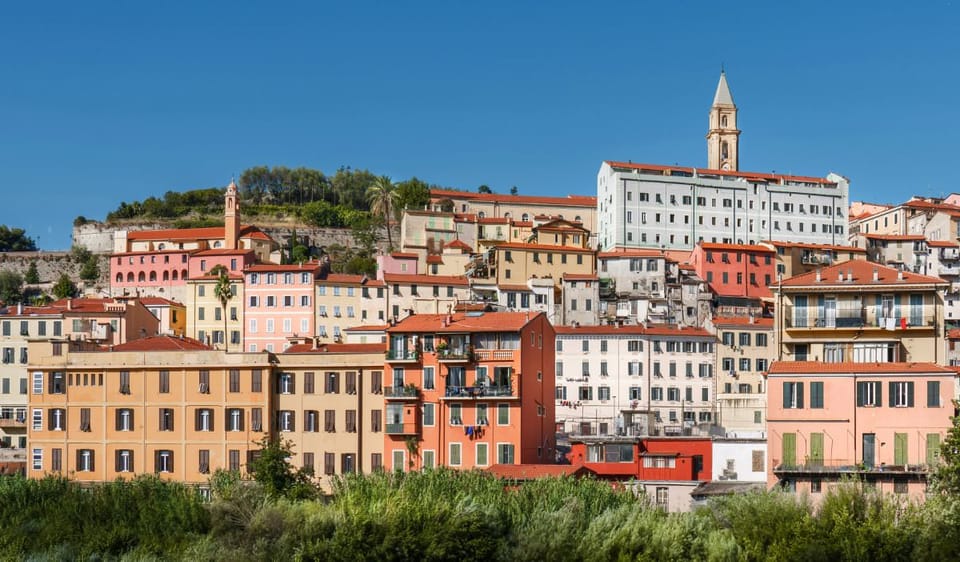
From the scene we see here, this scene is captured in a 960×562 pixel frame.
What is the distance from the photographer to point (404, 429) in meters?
69.8

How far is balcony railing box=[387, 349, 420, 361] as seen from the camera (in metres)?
71.1

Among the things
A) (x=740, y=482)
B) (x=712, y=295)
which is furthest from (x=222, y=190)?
(x=740, y=482)

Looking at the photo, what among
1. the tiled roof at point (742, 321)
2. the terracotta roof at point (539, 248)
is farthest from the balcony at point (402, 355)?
the terracotta roof at point (539, 248)

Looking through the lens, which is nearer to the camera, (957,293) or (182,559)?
(182,559)

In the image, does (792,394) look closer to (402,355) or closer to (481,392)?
(481,392)

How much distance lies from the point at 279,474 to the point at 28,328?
38.2 m

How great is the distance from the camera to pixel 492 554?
165 ft

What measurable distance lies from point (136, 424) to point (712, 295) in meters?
52.9

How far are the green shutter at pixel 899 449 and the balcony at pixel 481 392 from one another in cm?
1952

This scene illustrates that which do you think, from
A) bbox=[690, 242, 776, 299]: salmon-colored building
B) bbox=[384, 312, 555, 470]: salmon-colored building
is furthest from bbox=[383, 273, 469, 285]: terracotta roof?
bbox=[384, 312, 555, 470]: salmon-colored building

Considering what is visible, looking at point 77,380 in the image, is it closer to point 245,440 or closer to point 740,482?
point 245,440

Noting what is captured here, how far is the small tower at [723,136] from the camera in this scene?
162750mm

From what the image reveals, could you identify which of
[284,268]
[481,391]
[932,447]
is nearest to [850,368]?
[932,447]

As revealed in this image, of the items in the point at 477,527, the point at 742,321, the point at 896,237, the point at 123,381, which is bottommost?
the point at 477,527
